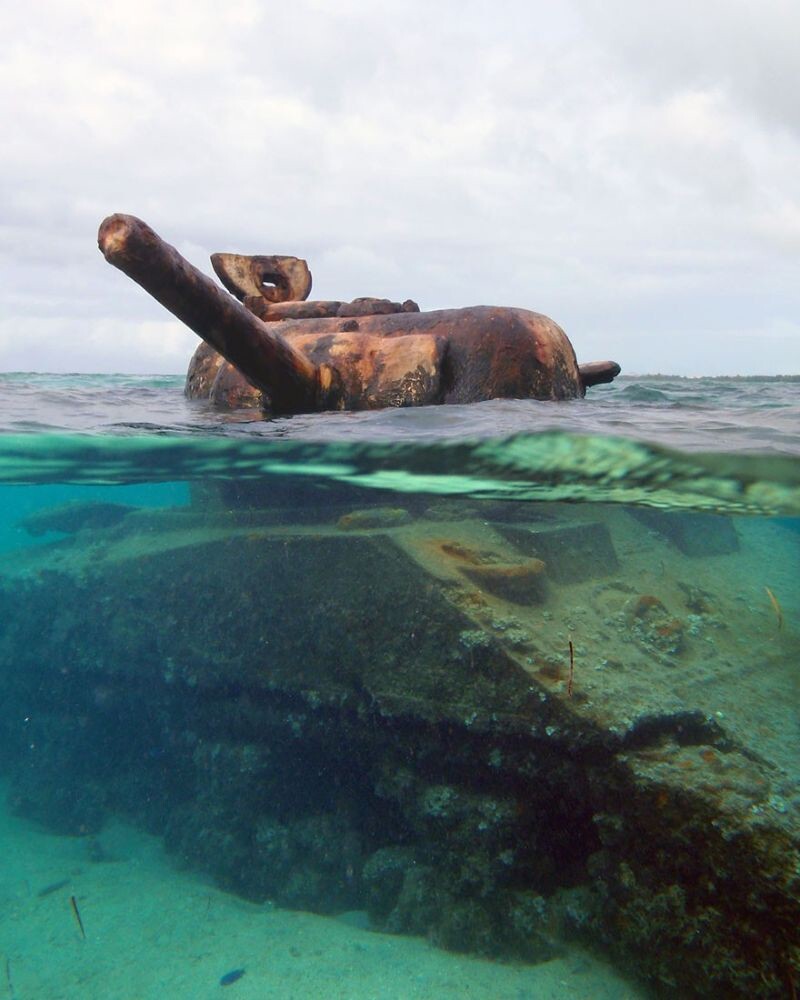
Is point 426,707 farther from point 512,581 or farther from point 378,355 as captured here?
point 378,355

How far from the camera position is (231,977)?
261 inches

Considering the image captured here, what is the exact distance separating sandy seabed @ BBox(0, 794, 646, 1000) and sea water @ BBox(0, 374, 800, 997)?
42 mm

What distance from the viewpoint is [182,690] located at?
979 cm

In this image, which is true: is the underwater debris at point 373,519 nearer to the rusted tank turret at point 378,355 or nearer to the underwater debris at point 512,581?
the underwater debris at point 512,581

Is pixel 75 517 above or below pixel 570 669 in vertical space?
below

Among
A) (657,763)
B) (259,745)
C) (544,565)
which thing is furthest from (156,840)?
(657,763)

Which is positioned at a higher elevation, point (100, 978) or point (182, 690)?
point (182, 690)

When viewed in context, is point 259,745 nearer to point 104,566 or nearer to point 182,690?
point 182,690

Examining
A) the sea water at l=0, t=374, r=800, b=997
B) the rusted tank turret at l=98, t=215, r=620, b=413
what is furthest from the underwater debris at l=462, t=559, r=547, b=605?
the rusted tank turret at l=98, t=215, r=620, b=413

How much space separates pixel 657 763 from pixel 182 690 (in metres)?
6.89

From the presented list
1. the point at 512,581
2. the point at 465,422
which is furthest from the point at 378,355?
the point at 512,581

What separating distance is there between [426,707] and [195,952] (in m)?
3.83

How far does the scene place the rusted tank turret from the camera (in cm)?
638

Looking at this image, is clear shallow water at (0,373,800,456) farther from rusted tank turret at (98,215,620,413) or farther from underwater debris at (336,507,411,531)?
underwater debris at (336,507,411,531)
